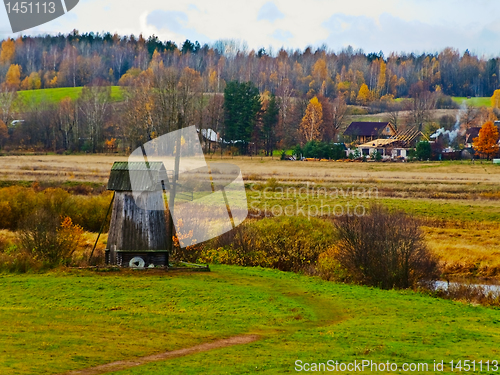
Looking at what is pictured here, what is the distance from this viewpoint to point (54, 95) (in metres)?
130

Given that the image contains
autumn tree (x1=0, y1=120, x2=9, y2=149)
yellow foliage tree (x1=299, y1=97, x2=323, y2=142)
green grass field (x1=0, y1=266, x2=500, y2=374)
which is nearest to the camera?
green grass field (x1=0, y1=266, x2=500, y2=374)

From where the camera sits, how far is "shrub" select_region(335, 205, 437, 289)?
24312mm

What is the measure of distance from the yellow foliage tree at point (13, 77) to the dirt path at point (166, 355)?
133716 mm

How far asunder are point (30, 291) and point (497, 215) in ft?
101

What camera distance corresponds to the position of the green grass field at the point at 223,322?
13234 millimetres

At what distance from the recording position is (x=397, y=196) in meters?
48.7

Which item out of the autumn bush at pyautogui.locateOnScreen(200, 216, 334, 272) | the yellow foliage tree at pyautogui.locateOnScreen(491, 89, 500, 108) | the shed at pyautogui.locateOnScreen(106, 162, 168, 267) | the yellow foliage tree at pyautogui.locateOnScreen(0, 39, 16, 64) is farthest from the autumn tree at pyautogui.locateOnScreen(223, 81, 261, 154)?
the yellow foliage tree at pyautogui.locateOnScreen(0, 39, 16, 64)

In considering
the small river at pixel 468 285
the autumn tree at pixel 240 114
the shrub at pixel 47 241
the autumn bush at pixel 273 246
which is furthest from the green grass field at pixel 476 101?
the shrub at pixel 47 241

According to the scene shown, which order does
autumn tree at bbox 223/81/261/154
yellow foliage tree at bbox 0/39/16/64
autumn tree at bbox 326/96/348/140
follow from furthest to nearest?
yellow foliage tree at bbox 0/39/16/64
autumn tree at bbox 326/96/348/140
autumn tree at bbox 223/81/261/154

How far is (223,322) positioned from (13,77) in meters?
139

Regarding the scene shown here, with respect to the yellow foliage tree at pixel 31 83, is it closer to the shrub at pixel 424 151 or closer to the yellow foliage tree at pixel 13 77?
the yellow foliage tree at pixel 13 77

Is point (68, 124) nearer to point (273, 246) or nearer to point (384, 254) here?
point (273, 246)

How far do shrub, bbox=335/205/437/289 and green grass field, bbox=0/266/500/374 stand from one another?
69.4 inches

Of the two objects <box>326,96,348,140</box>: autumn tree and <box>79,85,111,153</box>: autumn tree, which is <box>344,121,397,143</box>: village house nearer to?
<box>326,96,348,140</box>: autumn tree
